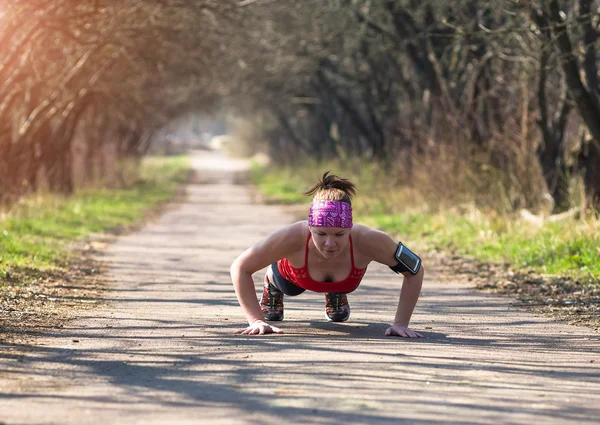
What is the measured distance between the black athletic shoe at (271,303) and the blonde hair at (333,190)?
0.89 metres

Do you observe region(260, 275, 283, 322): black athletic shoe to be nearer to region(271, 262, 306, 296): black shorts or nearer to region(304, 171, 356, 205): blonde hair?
region(271, 262, 306, 296): black shorts

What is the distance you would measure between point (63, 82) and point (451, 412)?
18693mm

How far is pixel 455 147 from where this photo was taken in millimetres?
19281

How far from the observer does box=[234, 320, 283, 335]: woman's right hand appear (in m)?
7.46

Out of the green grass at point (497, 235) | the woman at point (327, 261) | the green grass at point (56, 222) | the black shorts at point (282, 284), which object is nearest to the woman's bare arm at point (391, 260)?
the woman at point (327, 261)

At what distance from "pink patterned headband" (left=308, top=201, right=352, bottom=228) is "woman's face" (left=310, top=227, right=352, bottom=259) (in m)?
0.03

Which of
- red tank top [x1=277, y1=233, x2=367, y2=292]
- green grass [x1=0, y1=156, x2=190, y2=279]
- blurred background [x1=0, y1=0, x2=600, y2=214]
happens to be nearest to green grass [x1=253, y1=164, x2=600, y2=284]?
blurred background [x1=0, y1=0, x2=600, y2=214]

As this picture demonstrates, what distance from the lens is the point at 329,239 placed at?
706cm

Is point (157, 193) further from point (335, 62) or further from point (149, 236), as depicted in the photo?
point (149, 236)

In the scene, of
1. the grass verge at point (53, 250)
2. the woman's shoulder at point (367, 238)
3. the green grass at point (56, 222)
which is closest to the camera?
the woman's shoulder at point (367, 238)

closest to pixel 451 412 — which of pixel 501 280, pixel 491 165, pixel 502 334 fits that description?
pixel 502 334

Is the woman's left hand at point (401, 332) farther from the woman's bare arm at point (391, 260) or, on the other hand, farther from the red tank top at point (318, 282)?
the red tank top at point (318, 282)

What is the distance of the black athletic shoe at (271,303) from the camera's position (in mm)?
8109

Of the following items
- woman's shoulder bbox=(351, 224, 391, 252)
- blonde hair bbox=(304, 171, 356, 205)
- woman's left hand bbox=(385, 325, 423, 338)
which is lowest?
woman's left hand bbox=(385, 325, 423, 338)
